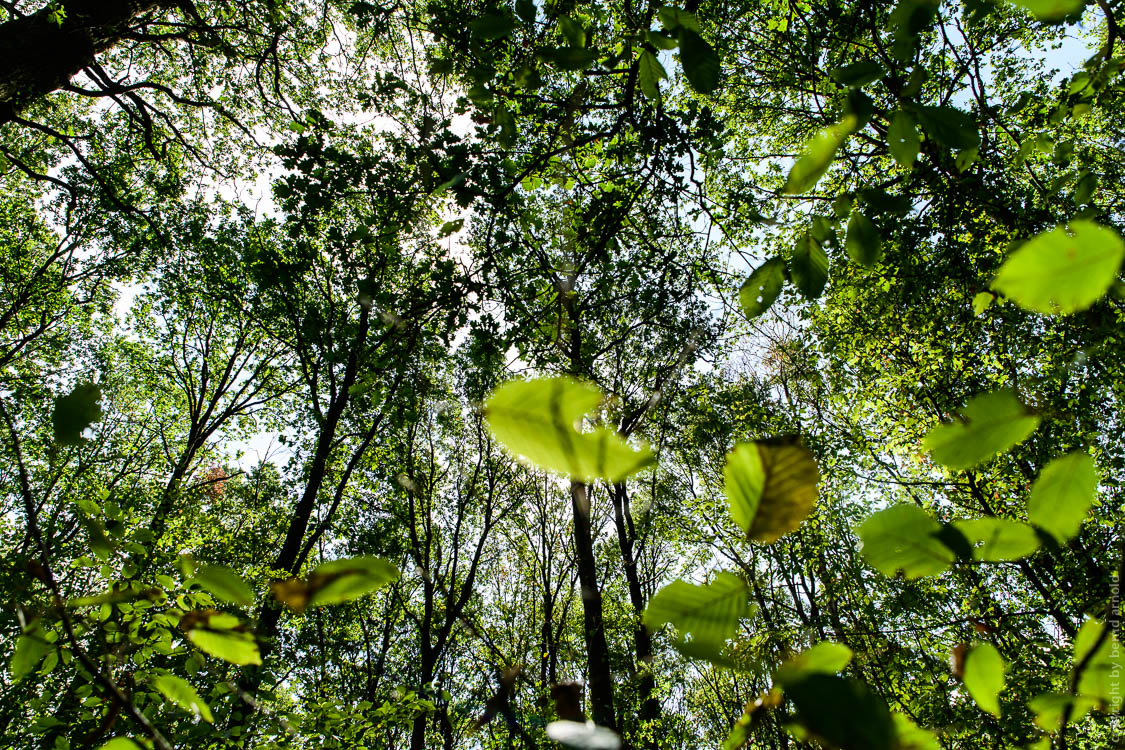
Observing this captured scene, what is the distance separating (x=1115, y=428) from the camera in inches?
328

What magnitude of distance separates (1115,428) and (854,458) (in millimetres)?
3991

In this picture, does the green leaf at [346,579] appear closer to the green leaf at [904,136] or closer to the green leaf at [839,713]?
the green leaf at [839,713]

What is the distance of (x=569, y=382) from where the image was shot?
1.15 ft

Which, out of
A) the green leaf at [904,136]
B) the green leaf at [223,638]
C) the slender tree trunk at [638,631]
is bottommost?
the green leaf at [223,638]

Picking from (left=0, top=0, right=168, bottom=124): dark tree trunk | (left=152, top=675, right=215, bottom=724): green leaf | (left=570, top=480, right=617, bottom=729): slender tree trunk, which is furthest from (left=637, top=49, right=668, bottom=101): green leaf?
(left=0, top=0, right=168, bottom=124): dark tree trunk

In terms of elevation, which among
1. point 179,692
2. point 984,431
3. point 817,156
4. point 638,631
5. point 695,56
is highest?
point 638,631

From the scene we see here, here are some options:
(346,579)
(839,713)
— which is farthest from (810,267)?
(346,579)

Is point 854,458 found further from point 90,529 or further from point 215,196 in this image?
point 215,196

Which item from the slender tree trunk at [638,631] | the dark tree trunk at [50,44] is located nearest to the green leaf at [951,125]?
the dark tree trunk at [50,44]

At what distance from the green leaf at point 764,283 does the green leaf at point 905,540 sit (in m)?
0.49

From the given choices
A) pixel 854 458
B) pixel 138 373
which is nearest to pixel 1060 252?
pixel 854 458

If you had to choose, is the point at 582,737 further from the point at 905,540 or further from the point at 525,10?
the point at 525,10

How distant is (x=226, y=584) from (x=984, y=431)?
2.74 feet

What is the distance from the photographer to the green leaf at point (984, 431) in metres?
0.49
